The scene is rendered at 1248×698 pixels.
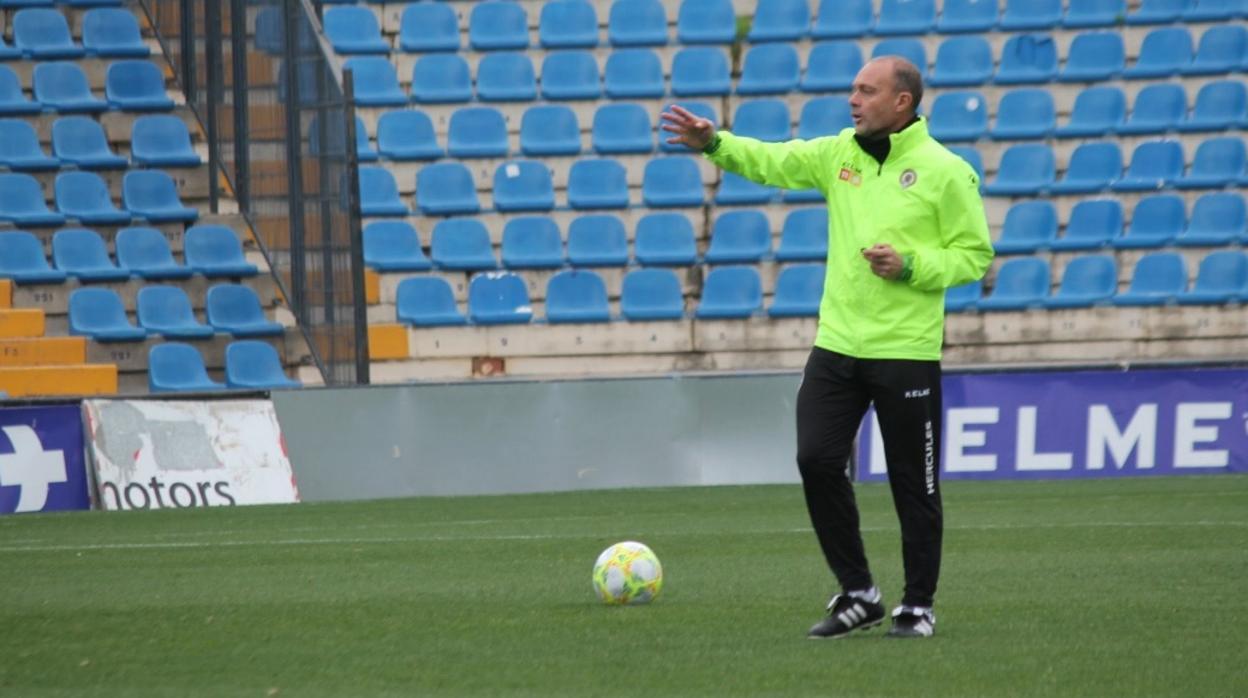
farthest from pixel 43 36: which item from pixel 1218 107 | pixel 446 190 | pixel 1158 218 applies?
pixel 1218 107

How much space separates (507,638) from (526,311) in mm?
11274

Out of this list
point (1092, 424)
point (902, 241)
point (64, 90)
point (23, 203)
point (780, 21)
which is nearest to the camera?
point (902, 241)

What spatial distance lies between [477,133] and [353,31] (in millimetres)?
2013

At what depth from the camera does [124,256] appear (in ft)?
56.8

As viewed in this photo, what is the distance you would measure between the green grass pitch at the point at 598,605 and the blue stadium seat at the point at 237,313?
13.5 ft

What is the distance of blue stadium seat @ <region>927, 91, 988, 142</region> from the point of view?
1931 cm

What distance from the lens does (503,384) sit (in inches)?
571

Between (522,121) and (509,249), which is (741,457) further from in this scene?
(522,121)

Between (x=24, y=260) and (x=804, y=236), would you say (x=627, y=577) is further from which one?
(x=804, y=236)

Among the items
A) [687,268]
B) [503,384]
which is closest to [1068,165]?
[687,268]

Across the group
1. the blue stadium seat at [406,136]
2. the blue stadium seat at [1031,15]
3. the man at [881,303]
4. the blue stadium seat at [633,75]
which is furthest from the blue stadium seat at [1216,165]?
the man at [881,303]

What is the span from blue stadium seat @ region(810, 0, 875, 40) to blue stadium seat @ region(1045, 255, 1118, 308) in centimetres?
342

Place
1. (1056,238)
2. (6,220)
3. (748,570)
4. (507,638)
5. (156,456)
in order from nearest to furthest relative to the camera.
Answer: (507,638) → (748,570) → (156,456) → (6,220) → (1056,238)

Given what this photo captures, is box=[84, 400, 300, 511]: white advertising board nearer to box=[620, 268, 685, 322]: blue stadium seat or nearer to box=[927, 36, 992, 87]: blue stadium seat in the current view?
box=[620, 268, 685, 322]: blue stadium seat
